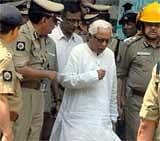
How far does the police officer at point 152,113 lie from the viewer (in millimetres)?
4125

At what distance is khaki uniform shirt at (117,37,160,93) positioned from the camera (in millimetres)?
6969

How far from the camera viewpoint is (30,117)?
6133mm

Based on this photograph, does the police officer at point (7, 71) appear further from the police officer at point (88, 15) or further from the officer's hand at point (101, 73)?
the police officer at point (88, 15)

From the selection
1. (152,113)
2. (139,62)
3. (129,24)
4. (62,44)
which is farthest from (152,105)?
(129,24)

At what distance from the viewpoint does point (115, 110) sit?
6.66 metres

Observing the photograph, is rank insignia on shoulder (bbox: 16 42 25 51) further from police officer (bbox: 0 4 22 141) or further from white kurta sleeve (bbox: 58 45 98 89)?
police officer (bbox: 0 4 22 141)

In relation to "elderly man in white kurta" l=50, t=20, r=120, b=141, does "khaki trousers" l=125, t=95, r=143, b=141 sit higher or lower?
lower

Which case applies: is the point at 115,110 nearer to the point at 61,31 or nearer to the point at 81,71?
the point at 81,71

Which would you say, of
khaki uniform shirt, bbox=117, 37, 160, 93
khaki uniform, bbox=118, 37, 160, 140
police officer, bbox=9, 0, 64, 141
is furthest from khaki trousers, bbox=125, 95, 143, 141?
police officer, bbox=9, 0, 64, 141

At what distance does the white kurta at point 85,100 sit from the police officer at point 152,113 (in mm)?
2092

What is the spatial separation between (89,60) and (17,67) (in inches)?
32.4

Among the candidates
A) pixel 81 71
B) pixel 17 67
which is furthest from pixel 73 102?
pixel 17 67

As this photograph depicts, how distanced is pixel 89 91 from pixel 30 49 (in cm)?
77

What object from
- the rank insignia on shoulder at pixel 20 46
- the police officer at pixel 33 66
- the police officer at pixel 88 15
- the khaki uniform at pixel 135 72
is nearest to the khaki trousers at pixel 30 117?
the police officer at pixel 33 66
